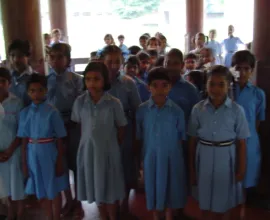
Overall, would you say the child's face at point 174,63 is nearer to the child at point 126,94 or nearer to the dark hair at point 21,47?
the child at point 126,94

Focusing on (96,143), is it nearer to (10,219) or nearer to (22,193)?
(22,193)

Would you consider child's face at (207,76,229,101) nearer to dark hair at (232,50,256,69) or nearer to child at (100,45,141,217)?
dark hair at (232,50,256,69)

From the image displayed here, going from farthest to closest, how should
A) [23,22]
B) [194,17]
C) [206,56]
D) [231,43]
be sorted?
[194,17] < [231,43] < [206,56] < [23,22]

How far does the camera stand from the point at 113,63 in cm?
290

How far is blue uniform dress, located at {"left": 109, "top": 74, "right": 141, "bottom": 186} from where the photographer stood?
9.64ft

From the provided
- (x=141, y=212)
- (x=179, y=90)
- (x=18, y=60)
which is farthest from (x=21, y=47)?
(x=141, y=212)

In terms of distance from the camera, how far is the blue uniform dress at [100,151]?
103 inches

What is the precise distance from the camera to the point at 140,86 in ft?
11.7

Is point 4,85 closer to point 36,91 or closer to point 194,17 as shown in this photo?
point 36,91

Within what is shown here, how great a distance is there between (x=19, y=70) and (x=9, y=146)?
68 cm

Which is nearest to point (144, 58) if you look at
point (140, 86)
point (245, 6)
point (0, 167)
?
point (140, 86)

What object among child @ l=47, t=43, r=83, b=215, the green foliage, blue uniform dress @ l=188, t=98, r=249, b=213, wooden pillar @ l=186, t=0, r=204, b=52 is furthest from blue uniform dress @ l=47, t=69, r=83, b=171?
the green foliage

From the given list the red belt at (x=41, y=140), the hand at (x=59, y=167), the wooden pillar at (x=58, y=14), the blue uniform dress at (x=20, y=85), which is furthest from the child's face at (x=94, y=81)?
the wooden pillar at (x=58, y=14)

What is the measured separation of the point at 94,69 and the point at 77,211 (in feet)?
4.72
